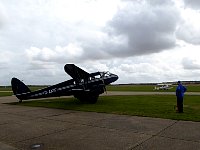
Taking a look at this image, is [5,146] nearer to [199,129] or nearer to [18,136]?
[18,136]

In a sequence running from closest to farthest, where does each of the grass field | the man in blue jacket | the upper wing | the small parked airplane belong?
the grass field < the man in blue jacket < the upper wing < the small parked airplane

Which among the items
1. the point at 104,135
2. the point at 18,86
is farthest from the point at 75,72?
the point at 104,135

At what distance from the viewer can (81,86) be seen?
2364 centimetres

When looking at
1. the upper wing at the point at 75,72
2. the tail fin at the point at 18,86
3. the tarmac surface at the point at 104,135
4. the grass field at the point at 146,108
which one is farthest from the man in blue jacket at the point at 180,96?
the tail fin at the point at 18,86

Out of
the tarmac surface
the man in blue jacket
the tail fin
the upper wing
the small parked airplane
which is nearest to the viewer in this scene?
the tarmac surface

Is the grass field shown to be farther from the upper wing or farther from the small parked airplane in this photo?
the upper wing

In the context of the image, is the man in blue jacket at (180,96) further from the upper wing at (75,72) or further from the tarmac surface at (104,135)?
the upper wing at (75,72)

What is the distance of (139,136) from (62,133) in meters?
3.23

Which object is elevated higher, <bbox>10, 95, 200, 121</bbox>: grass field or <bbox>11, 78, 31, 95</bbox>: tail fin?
<bbox>11, 78, 31, 95</bbox>: tail fin

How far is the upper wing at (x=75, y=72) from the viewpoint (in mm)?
21209

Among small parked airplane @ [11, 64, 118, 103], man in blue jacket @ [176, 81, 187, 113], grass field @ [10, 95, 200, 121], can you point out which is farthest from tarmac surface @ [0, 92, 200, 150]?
small parked airplane @ [11, 64, 118, 103]

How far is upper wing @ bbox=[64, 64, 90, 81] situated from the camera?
21.2m

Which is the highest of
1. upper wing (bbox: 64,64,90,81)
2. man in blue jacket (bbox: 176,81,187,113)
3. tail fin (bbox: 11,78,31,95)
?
upper wing (bbox: 64,64,90,81)

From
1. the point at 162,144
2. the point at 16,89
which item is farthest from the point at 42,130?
the point at 16,89
